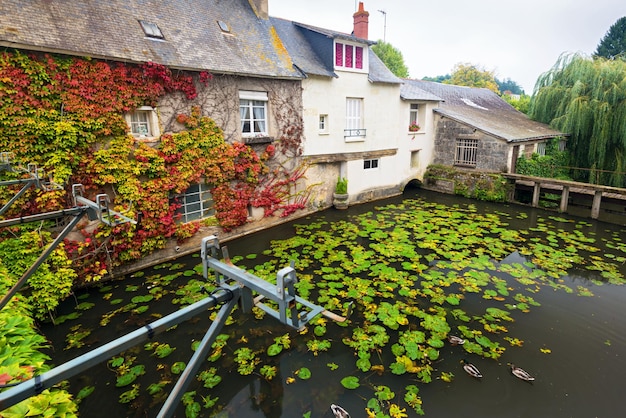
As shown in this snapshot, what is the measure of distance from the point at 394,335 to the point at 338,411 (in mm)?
2118

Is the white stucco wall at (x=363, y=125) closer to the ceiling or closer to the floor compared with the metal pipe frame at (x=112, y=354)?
closer to the ceiling

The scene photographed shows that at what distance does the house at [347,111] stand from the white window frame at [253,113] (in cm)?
193

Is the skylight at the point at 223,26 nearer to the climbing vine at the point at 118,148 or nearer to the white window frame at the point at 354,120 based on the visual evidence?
the climbing vine at the point at 118,148

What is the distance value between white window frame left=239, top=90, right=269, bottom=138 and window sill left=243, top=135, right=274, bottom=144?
224mm

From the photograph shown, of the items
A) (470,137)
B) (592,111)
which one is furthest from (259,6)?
(592,111)

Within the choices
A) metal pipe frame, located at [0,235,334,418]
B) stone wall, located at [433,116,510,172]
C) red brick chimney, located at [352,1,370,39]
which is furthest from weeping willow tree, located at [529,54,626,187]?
metal pipe frame, located at [0,235,334,418]

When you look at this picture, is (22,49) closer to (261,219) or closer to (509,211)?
(261,219)

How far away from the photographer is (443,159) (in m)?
19.1

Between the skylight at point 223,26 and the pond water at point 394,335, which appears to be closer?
the pond water at point 394,335

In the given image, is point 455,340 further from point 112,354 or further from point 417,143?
point 417,143

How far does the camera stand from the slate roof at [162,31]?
25.2 ft

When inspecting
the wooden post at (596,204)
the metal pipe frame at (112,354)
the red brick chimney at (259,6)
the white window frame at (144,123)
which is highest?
the red brick chimney at (259,6)

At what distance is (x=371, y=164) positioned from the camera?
1670cm

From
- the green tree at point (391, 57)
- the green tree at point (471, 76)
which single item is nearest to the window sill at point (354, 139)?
the green tree at point (391, 57)
